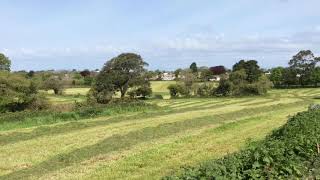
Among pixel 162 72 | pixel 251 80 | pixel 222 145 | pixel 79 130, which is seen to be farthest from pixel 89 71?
pixel 222 145

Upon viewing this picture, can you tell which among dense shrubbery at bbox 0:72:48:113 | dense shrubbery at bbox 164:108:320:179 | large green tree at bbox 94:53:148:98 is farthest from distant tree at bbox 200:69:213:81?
dense shrubbery at bbox 164:108:320:179

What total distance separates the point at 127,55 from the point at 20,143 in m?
51.2

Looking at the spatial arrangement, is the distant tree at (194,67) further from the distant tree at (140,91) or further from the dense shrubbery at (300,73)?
the distant tree at (140,91)

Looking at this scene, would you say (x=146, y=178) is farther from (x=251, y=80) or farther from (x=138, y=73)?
(x=251, y=80)

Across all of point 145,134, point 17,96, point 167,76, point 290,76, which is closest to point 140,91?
point 17,96

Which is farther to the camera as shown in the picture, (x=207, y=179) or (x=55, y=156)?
(x=55, y=156)

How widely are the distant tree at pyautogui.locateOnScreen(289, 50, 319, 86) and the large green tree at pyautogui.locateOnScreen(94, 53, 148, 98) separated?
47987mm

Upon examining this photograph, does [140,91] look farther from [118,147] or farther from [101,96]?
[118,147]

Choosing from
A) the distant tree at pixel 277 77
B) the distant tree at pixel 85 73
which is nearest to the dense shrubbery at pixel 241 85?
the distant tree at pixel 277 77

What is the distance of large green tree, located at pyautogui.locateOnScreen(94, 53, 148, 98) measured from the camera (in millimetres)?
76750

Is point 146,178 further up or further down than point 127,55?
further down

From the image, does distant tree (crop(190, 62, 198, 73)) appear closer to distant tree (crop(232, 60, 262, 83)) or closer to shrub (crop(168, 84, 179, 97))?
distant tree (crop(232, 60, 262, 83))

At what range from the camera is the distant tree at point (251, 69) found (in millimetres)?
94812

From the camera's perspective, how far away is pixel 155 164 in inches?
762
